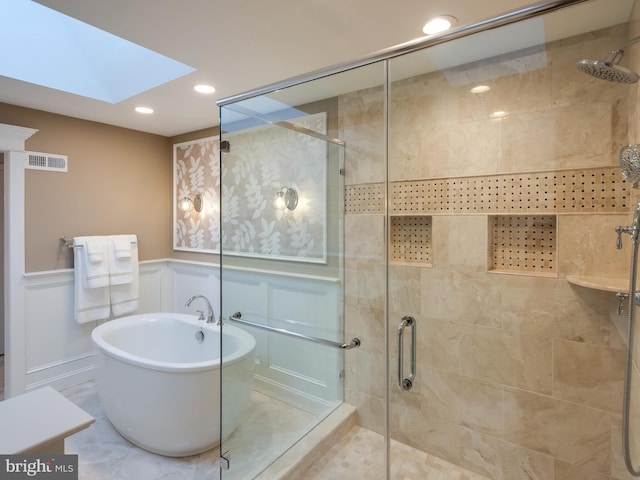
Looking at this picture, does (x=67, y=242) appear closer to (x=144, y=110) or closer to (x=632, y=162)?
(x=144, y=110)

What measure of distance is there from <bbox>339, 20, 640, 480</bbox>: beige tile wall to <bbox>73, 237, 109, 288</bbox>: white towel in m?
2.23

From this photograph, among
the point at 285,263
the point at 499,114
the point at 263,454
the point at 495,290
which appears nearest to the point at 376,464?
the point at 263,454

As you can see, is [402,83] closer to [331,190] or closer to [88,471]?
[331,190]

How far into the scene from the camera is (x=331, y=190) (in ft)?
7.55

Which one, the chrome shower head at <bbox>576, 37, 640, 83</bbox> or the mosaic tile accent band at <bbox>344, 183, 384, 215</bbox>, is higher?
the chrome shower head at <bbox>576, 37, 640, 83</bbox>

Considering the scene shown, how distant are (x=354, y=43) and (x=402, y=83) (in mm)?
A: 350

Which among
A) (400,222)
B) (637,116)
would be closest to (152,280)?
(400,222)

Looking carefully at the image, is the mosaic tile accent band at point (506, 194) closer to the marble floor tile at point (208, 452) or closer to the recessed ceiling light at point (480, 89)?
the recessed ceiling light at point (480, 89)

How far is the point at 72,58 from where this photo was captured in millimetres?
2438

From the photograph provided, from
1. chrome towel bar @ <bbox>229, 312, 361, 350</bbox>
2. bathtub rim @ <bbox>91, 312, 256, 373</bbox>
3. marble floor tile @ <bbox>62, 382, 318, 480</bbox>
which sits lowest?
marble floor tile @ <bbox>62, 382, 318, 480</bbox>

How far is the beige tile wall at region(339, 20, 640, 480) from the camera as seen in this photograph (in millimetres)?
1584

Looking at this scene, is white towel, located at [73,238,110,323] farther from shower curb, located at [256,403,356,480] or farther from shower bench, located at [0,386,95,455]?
shower bench, located at [0,386,95,455]

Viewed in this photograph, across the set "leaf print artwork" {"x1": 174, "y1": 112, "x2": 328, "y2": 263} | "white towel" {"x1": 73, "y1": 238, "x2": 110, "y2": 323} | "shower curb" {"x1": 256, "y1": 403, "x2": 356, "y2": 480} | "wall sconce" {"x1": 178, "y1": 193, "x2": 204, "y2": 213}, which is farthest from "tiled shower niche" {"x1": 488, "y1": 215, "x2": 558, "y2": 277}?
"white towel" {"x1": 73, "y1": 238, "x2": 110, "y2": 323}

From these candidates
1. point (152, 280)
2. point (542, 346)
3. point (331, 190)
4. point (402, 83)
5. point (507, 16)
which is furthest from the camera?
point (152, 280)
